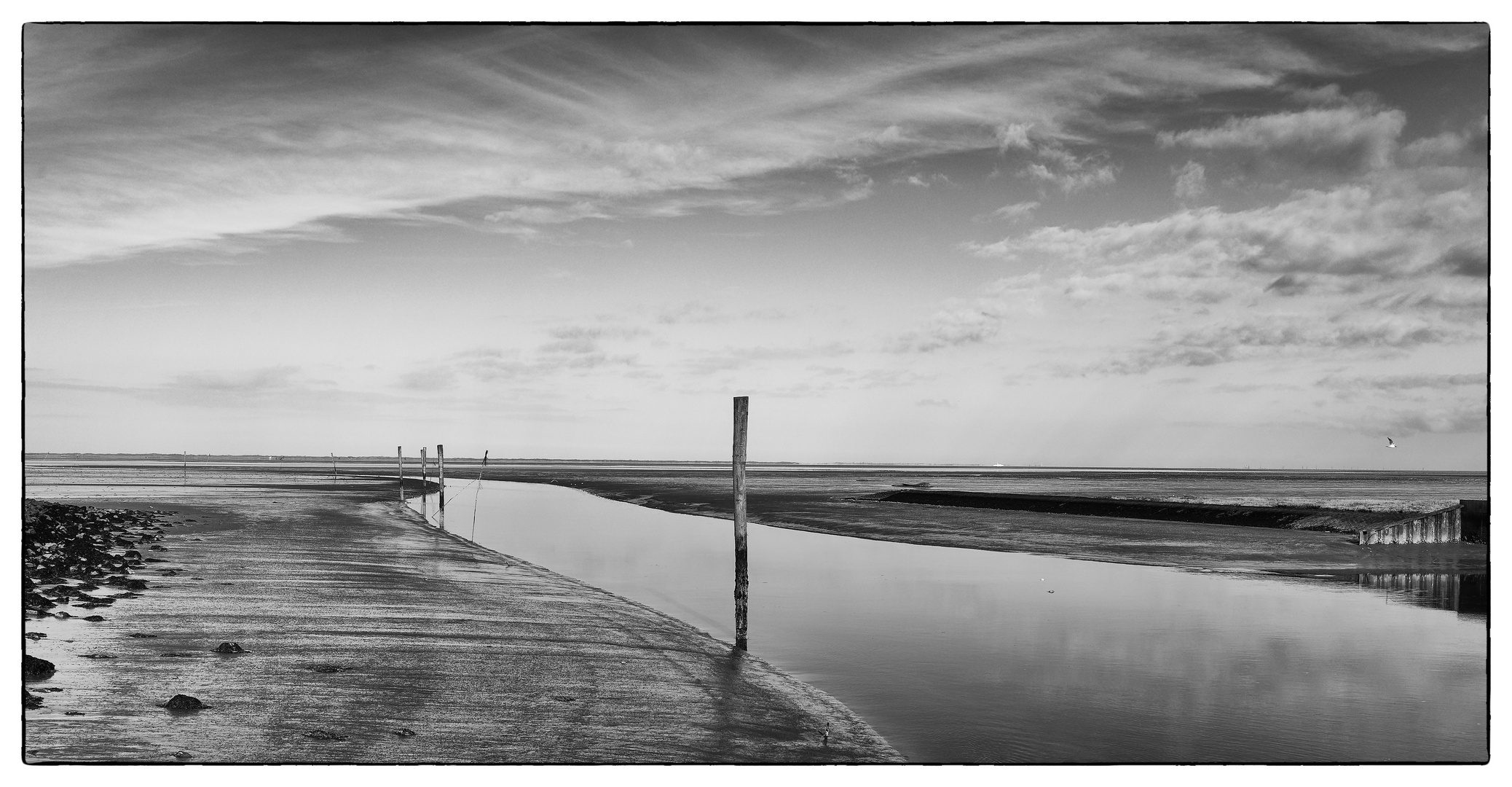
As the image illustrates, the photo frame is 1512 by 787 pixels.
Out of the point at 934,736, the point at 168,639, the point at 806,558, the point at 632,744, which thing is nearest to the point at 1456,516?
the point at 806,558

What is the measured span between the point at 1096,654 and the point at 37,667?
12.8 m

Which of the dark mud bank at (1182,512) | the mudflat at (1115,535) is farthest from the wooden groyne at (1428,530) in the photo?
the dark mud bank at (1182,512)

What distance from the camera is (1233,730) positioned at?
11.3m

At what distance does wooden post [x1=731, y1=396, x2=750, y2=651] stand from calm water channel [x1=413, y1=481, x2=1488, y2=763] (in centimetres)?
54

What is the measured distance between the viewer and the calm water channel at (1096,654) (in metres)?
11.1

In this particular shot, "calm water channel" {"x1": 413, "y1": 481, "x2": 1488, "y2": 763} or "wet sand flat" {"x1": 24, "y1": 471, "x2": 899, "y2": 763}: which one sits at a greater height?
"wet sand flat" {"x1": 24, "y1": 471, "x2": 899, "y2": 763}

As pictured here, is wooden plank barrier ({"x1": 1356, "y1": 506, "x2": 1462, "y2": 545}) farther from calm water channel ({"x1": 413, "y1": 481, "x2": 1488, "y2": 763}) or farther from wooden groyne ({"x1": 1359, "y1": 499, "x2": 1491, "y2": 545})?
calm water channel ({"x1": 413, "y1": 481, "x2": 1488, "y2": 763})

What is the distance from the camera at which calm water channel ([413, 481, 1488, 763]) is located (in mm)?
11094

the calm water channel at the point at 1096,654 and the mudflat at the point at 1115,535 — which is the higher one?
the calm water channel at the point at 1096,654

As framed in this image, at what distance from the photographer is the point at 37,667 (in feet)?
37.7

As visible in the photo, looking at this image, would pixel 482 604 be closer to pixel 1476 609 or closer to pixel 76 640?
pixel 76 640

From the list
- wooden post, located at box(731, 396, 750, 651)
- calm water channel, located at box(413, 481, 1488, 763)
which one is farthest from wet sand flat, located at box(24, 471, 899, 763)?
calm water channel, located at box(413, 481, 1488, 763)

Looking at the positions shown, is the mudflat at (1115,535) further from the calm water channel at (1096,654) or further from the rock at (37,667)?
the rock at (37,667)

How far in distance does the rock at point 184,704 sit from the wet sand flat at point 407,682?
4.4 inches
